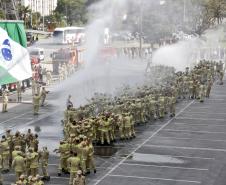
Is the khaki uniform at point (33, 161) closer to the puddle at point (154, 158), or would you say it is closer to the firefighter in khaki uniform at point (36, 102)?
the puddle at point (154, 158)

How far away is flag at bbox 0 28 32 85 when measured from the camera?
26.7 m

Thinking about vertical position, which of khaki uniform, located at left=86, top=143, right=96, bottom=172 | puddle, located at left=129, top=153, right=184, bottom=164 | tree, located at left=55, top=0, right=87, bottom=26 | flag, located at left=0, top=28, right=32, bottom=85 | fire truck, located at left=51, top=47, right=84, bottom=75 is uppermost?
tree, located at left=55, top=0, right=87, bottom=26

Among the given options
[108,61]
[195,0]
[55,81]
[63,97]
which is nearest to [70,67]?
[55,81]

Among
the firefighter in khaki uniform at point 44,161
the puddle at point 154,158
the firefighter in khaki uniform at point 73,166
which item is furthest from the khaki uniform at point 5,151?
the puddle at point 154,158

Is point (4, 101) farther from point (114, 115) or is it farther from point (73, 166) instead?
point (73, 166)

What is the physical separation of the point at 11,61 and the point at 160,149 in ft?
25.5

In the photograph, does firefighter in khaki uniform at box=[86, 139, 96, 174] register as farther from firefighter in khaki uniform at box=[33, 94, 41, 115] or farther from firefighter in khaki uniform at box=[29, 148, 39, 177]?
firefighter in khaki uniform at box=[33, 94, 41, 115]

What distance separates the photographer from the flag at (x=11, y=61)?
26.7 meters

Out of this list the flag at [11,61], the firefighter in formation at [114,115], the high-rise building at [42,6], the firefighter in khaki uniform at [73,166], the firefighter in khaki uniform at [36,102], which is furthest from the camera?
the high-rise building at [42,6]

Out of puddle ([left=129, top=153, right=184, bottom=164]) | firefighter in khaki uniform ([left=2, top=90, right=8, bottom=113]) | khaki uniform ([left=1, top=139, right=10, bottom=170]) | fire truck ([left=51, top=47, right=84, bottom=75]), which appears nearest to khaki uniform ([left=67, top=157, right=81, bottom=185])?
khaki uniform ([left=1, top=139, right=10, bottom=170])

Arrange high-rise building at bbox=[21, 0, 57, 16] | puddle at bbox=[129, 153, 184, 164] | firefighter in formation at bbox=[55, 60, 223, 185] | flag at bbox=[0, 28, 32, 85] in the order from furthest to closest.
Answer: high-rise building at bbox=[21, 0, 57, 16] < puddle at bbox=[129, 153, 184, 164] < flag at bbox=[0, 28, 32, 85] < firefighter in formation at bbox=[55, 60, 223, 185]

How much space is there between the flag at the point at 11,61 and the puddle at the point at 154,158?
585 cm

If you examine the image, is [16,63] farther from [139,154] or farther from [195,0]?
[195,0]

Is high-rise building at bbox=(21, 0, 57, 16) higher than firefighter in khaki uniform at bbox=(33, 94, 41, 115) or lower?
higher
